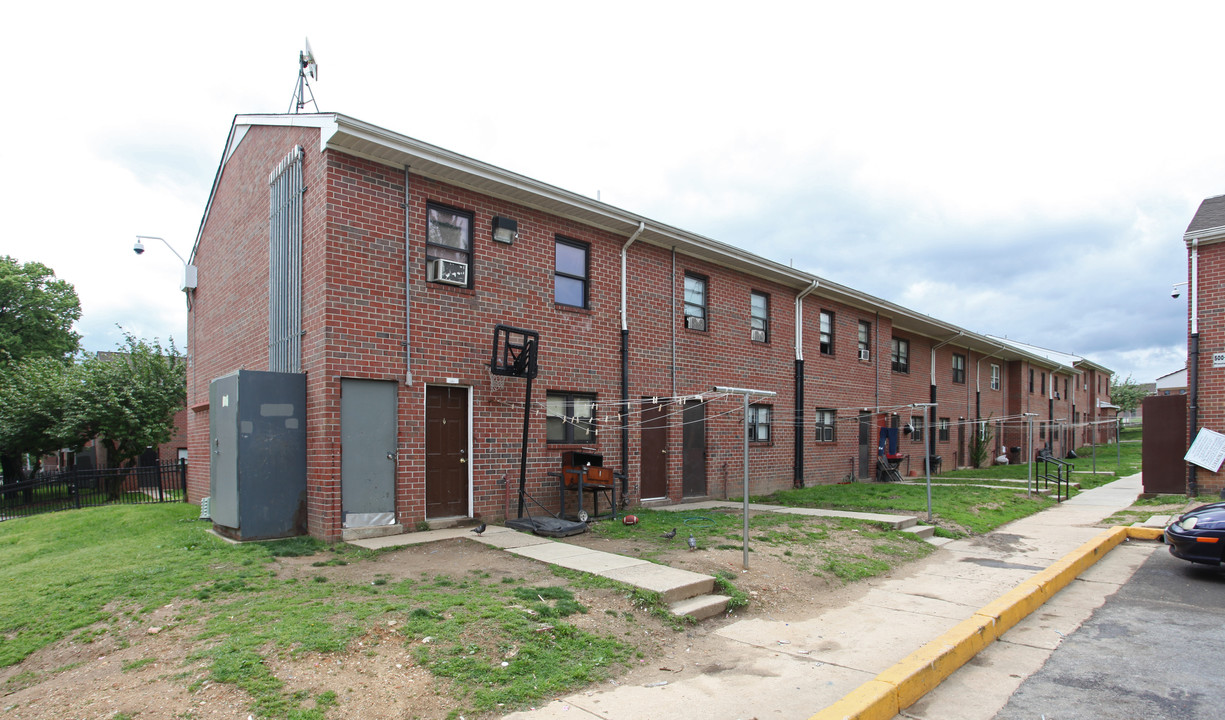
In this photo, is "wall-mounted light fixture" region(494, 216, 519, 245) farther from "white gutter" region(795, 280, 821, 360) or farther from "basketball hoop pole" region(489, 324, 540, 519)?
"white gutter" region(795, 280, 821, 360)

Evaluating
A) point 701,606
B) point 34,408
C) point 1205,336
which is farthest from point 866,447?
point 34,408

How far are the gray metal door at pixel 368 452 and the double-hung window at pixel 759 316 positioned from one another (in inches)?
385

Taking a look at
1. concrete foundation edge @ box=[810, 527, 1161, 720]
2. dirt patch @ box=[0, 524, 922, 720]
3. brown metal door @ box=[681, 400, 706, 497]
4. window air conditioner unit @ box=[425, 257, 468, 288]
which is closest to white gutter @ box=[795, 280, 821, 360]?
brown metal door @ box=[681, 400, 706, 497]

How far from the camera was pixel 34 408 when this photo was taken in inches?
872

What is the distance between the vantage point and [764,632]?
619cm

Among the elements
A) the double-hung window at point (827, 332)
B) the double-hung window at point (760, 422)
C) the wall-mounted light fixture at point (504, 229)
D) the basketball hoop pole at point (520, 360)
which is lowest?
the double-hung window at point (760, 422)

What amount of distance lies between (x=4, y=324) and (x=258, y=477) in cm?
3456

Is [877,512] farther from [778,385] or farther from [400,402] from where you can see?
[400,402]

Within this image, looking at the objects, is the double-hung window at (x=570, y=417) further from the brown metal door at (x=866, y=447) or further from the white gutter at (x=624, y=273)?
the brown metal door at (x=866, y=447)

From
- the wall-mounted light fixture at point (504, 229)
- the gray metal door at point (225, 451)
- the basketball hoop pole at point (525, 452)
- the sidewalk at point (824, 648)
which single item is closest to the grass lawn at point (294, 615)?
the sidewalk at point (824, 648)

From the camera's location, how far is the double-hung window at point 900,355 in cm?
2330

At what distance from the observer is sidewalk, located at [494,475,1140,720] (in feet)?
14.6

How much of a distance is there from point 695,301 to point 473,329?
620 centimetres

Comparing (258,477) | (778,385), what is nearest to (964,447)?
(778,385)
